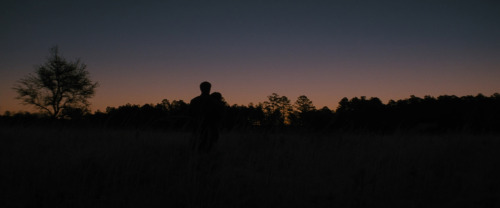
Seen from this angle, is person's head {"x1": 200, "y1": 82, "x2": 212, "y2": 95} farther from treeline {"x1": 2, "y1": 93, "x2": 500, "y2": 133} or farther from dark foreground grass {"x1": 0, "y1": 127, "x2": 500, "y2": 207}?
dark foreground grass {"x1": 0, "y1": 127, "x2": 500, "y2": 207}

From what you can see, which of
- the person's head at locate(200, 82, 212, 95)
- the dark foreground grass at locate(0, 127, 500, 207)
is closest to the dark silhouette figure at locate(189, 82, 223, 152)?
the person's head at locate(200, 82, 212, 95)

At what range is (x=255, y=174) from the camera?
4227 mm

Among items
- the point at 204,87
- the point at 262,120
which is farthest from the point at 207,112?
the point at 262,120

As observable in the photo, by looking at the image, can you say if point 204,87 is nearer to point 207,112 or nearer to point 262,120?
point 207,112

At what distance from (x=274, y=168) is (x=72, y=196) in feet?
10.6

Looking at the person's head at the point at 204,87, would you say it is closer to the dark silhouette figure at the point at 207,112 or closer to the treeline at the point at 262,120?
the dark silhouette figure at the point at 207,112

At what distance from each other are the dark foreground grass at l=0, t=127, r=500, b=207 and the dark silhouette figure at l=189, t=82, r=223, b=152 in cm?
48

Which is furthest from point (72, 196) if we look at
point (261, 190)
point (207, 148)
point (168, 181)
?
point (261, 190)

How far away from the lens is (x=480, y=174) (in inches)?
160

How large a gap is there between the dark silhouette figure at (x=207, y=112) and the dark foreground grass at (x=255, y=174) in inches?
19.0

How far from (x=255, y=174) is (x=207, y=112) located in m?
1.55

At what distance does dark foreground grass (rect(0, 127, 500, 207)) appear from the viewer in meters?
3.07

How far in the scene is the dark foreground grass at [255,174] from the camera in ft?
10.1

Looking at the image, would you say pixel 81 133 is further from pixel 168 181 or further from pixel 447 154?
pixel 447 154
